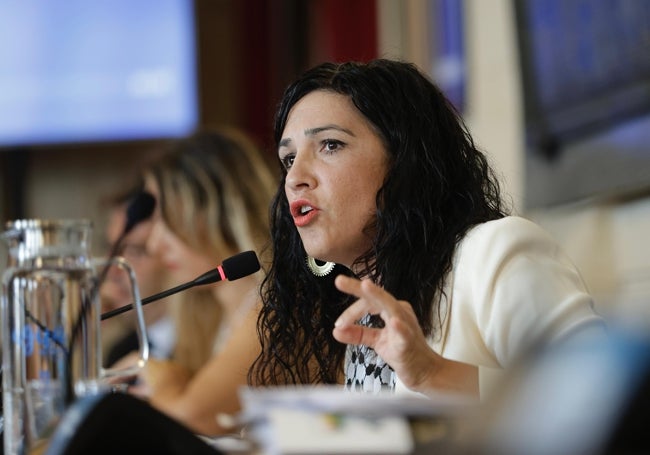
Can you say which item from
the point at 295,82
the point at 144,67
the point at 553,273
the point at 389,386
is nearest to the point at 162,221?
the point at 295,82

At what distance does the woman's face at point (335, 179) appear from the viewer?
1604 millimetres

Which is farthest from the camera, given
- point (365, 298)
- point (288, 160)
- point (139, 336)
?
point (288, 160)

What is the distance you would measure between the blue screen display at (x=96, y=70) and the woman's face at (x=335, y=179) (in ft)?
9.92

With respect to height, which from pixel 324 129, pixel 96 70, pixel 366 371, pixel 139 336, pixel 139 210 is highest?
pixel 96 70

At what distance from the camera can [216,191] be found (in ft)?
9.20

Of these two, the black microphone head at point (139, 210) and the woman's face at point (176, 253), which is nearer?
the black microphone head at point (139, 210)

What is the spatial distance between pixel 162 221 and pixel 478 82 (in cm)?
99

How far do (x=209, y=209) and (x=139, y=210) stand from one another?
3.36ft

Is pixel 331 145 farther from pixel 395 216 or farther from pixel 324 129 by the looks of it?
pixel 395 216

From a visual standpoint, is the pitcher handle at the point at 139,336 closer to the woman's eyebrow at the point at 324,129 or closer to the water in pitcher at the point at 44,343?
the water in pitcher at the point at 44,343

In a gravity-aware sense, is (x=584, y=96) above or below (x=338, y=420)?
above

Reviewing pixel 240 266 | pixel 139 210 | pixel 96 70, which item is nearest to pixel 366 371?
pixel 240 266

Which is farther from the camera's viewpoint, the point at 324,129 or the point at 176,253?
the point at 176,253

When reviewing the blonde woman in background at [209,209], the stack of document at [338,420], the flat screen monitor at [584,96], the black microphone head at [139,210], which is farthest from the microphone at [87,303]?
the flat screen monitor at [584,96]
